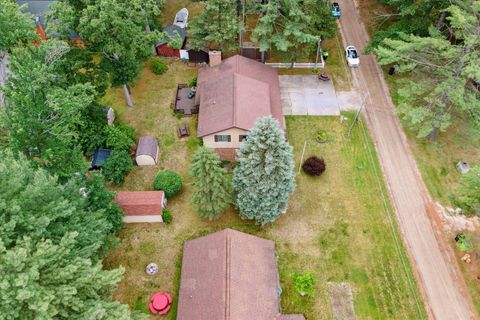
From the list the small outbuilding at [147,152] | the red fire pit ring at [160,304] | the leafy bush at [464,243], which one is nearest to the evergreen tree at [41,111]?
the small outbuilding at [147,152]

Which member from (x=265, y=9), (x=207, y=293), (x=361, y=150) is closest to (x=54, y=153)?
(x=207, y=293)

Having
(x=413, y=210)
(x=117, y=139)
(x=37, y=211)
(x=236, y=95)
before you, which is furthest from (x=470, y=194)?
(x=117, y=139)

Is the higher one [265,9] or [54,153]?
[265,9]

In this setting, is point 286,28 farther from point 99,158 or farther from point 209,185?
point 99,158

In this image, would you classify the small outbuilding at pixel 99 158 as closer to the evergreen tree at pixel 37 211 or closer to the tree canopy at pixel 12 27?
the evergreen tree at pixel 37 211

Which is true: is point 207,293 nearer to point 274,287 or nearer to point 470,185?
point 274,287
